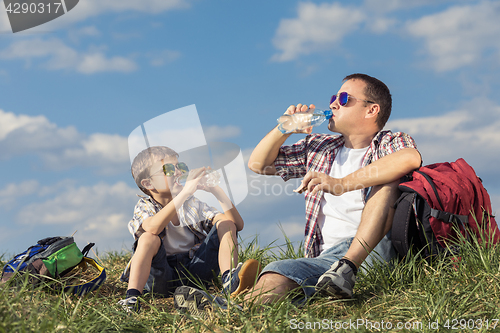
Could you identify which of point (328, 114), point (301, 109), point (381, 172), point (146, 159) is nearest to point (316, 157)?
point (328, 114)

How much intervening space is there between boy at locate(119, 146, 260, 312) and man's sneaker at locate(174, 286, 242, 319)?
0.56 meters

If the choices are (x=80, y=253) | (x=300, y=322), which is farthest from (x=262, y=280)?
(x=80, y=253)

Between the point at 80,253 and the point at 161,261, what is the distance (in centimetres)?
110

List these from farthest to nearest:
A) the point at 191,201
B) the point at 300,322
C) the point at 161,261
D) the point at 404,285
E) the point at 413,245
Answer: the point at 191,201, the point at 161,261, the point at 413,245, the point at 404,285, the point at 300,322

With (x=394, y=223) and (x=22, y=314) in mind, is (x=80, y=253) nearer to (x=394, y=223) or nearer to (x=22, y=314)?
(x=22, y=314)

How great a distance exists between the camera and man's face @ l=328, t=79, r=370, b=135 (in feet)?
13.8

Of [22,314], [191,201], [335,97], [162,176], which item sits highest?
[335,97]

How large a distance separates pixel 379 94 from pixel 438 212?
1.42 m

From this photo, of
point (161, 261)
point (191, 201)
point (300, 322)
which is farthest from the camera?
point (191, 201)

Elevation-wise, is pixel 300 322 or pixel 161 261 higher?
pixel 161 261

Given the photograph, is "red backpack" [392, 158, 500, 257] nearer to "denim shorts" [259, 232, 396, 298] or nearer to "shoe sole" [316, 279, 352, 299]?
"denim shorts" [259, 232, 396, 298]

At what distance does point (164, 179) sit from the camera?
4.42m

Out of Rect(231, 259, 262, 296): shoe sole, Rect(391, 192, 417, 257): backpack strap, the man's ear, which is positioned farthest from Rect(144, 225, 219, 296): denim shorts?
the man's ear

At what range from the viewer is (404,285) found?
351 centimetres
